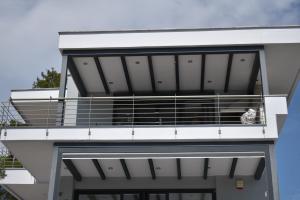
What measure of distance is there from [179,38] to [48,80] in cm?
1504

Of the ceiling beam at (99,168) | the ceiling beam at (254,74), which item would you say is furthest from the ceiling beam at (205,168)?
the ceiling beam at (254,74)

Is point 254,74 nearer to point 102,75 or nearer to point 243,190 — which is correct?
point 243,190

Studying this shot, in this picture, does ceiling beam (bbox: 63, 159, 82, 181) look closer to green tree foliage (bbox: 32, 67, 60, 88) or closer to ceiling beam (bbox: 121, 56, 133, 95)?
ceiling beam (bbox: 121, 56, 133, 95)

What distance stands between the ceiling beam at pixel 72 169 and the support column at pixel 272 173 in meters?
4.90

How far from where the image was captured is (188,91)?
1634 cm

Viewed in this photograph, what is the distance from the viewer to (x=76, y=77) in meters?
15.3

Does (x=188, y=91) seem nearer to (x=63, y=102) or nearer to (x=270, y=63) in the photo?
(x=270, y=63)

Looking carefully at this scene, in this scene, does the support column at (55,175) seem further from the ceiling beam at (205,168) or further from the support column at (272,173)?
the support column at (272,173)

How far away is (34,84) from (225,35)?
16.4 metres

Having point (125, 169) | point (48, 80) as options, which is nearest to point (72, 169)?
point (125, 169)

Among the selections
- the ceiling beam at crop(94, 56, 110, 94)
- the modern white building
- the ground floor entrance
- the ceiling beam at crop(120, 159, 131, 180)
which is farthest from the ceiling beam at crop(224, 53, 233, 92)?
the ceiling beam at crop(120, 159, 131, 180)

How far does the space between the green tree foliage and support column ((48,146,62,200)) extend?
1461 cm

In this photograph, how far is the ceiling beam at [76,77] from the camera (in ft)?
47.6

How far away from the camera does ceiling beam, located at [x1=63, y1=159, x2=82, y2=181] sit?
46.0 feet
